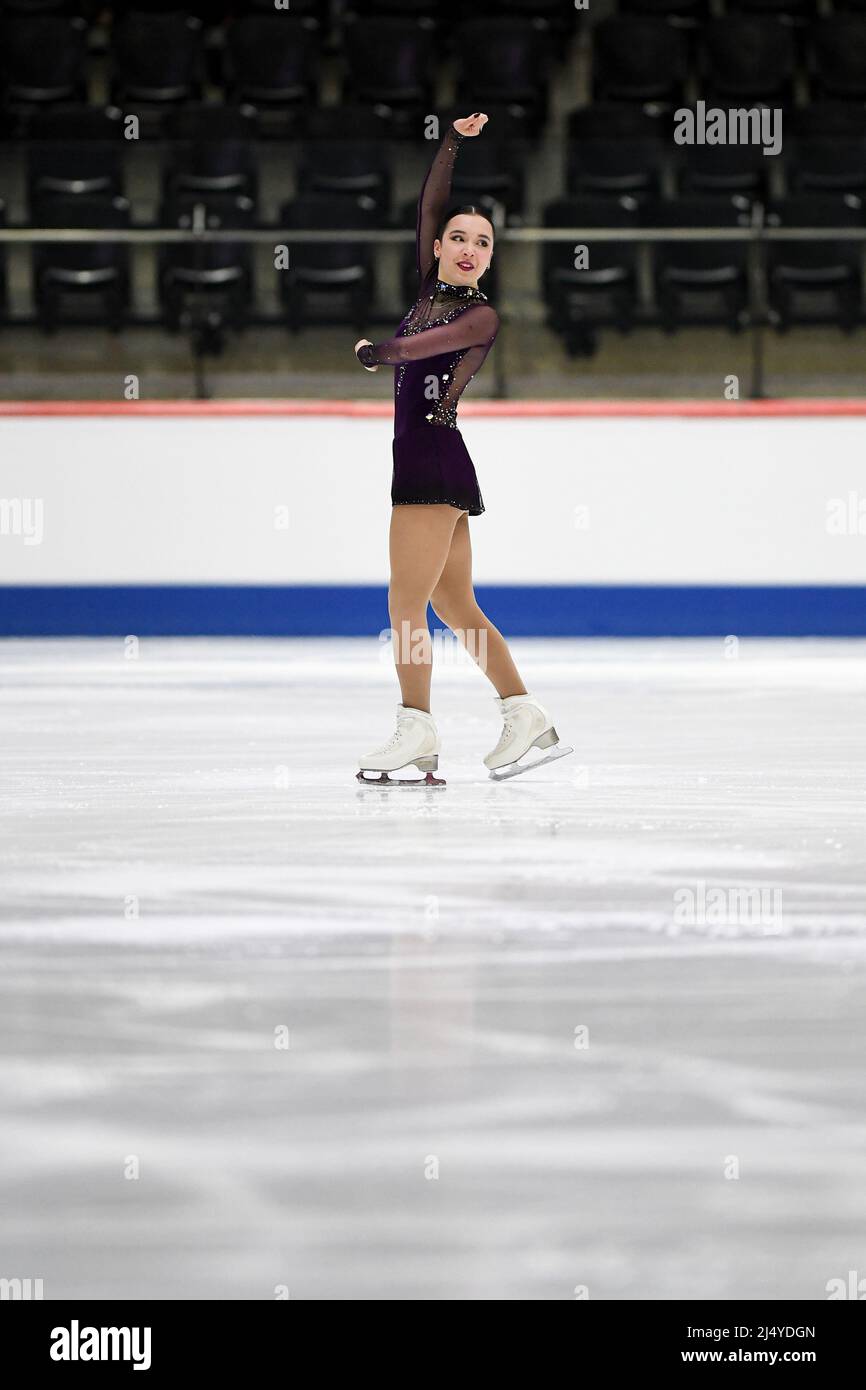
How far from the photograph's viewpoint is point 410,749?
4305mm

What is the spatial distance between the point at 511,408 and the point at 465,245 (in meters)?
3.56

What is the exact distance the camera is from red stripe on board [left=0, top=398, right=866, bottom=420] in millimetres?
7703

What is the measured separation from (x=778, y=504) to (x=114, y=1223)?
626cm

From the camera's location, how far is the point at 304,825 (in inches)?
153

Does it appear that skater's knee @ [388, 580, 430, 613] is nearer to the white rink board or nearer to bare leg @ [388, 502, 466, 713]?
bare leg @ [388, 502, 466, 713]

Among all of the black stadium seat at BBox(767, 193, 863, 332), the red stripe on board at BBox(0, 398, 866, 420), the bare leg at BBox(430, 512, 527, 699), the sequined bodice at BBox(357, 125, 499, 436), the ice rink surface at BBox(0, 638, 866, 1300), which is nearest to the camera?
the ice rink surface at BBox(0, 638, 866, 1300)

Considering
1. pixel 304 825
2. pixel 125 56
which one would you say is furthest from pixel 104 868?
pixel 125 56

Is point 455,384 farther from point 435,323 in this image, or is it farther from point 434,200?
point 434,200

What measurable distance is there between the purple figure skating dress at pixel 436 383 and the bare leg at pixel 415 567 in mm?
37

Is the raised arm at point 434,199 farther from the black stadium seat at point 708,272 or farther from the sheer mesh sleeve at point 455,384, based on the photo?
the black stadium seat at point 708,272

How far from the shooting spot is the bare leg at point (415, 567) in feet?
13.8

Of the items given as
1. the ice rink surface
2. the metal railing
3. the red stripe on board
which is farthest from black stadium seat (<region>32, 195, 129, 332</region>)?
the ice rink surface

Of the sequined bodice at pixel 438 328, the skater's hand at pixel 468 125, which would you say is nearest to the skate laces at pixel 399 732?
the sequined bodice at pixel 438 328

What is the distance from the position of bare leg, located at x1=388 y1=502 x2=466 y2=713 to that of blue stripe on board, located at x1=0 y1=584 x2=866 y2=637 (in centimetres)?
350
